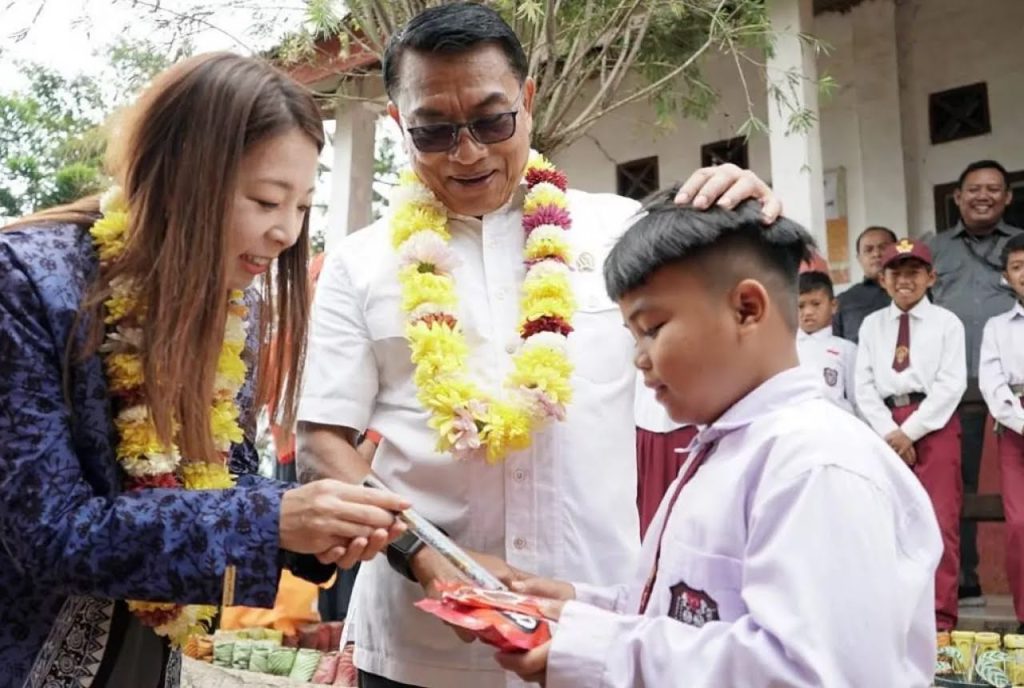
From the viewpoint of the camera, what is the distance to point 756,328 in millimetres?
1522

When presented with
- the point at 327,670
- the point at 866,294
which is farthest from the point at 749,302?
the point at 866,294

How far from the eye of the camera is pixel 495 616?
1.46 metres

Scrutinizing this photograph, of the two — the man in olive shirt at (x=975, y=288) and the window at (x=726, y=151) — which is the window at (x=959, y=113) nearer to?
the window at (x=726, y=151)

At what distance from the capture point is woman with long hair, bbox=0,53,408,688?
4.80 feet

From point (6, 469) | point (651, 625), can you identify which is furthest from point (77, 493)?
point (651, 625)

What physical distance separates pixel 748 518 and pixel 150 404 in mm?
948

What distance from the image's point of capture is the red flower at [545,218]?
7.35 ft

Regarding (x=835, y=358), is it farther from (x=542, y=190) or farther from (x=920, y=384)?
(x=542, y=190)

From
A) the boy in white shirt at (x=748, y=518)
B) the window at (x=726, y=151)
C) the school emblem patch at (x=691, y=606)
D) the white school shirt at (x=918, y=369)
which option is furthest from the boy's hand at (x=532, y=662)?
the window at (x=726, y=151)

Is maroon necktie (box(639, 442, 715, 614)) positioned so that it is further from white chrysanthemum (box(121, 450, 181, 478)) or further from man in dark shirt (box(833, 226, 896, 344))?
man in dark shirt (box(833, 226, 896, 344))

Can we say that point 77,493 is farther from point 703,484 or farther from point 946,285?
point 946,285

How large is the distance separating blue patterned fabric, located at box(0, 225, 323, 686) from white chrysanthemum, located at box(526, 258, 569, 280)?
2.66 feet

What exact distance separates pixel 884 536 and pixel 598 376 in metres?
0.91

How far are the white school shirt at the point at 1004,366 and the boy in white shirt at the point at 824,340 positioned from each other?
0.78 meters
